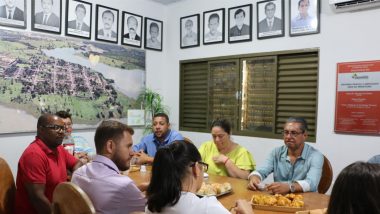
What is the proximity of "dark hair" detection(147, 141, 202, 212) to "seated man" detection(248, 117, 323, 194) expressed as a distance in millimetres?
976

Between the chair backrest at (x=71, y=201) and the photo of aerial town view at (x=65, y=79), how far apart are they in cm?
217

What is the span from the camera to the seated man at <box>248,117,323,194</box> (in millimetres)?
2291

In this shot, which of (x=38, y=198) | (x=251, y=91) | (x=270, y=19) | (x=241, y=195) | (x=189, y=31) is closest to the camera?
(x=38, y=198)

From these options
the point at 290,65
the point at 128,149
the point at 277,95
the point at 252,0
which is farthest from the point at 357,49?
the point at 128,149

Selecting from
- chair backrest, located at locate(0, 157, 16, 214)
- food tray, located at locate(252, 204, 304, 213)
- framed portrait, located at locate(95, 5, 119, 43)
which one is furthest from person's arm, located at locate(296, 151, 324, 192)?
framed portrait, located at locate(95, 5, 119, 43)

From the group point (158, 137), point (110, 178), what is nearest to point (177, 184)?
point (110, 178)

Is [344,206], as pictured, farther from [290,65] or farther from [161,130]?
[290,65]

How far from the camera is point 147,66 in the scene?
462 centimetres

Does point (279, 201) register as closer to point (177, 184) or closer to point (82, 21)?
point (177, 184)

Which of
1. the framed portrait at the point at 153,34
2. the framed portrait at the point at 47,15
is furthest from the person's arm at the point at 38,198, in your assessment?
the framed portrait at the point at 153,34

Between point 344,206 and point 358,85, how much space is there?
2470mm

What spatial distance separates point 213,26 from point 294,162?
7.69 feet

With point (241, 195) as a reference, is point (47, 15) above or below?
above

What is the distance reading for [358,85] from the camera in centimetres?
307
